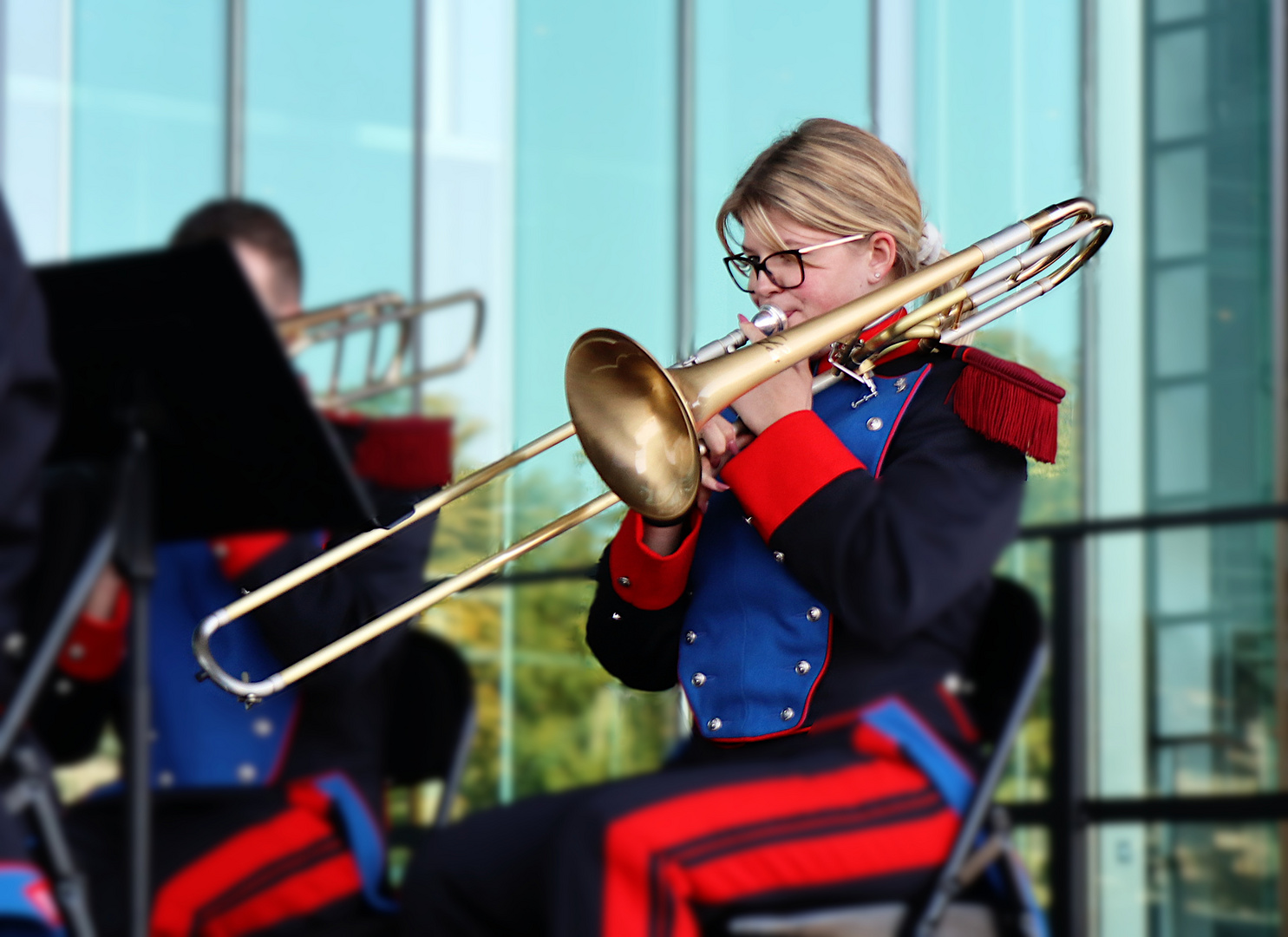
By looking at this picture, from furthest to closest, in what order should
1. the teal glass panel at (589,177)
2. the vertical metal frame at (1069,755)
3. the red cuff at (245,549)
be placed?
the vertical metal frame at (1069,755) < the teal glass panel at (589,177) < the red cuff at (245,549)

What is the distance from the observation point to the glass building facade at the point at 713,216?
53 centimetres

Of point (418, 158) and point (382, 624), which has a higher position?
point (418, 158)

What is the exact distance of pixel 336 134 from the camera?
3.51 meters

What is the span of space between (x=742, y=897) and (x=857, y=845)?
0.10 metres

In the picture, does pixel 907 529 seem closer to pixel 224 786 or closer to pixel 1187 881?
pixel 224 786

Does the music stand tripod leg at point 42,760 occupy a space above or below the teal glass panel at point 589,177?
below

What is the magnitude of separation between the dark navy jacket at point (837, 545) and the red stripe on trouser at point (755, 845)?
2.73ft

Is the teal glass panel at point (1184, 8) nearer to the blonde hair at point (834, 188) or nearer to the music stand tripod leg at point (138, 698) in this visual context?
the music stand tripod leg at point (138, 698)

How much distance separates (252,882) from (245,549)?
33.7 inches

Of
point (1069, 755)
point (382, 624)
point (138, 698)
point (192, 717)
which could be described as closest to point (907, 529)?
point (382, 624)

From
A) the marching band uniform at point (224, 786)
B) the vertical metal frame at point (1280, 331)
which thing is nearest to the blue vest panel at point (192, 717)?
the marching band uniform at point (224, 786)

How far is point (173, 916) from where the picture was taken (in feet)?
5.37

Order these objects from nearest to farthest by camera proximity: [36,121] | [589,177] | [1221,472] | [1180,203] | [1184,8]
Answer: [1180,203] < [1184,8] < [1221,472] < [589,177] < [36,121]

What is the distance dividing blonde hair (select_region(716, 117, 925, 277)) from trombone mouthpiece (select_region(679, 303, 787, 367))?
0.02m
